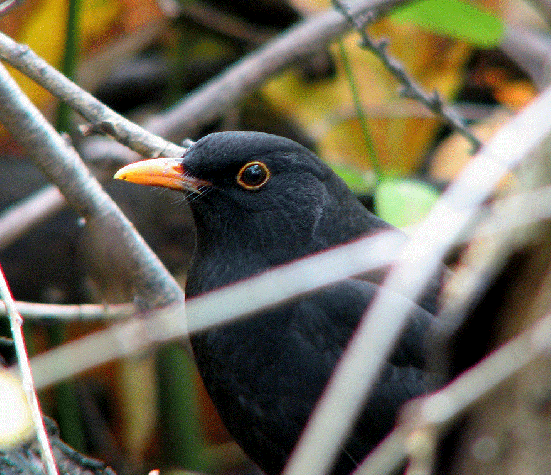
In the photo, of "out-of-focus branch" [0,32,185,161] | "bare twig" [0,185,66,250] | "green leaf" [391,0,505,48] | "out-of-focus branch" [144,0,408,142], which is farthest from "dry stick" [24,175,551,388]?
"out-of-focus branch" [144,0,408,142]

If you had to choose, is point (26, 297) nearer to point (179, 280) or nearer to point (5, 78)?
point (179, 280)

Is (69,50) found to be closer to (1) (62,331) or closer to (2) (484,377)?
(1) (62,331)

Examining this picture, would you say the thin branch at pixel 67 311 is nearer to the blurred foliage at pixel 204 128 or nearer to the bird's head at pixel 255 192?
the blurred foliage at pixel 204 128

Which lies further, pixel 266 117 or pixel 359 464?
pixel 266 117

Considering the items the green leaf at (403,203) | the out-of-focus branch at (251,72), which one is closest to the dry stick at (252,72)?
the out-of-focus branch at (251,72)

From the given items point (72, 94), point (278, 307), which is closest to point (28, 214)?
point (72, 94)

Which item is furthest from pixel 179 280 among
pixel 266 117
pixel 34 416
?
pixel 34 416

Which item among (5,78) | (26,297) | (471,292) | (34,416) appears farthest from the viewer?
(26,297)

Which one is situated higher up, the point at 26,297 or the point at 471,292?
the point at 471,292
